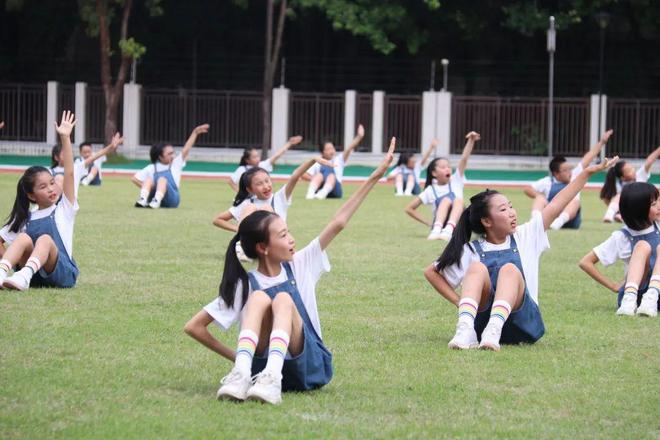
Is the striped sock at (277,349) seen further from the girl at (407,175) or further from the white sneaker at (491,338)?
the girl at (407,175)

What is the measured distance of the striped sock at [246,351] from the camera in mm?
6039

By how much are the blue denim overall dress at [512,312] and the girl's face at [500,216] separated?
0.45ft

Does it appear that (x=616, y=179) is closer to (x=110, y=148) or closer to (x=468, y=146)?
(x=468, y=146)

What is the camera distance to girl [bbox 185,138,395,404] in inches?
245

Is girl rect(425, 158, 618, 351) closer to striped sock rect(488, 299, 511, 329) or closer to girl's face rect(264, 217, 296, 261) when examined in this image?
striped sock rect(488, 299, 511, 329)

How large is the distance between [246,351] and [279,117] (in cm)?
3196

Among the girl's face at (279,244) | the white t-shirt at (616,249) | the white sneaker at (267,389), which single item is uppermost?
the girl's face at (279,244)

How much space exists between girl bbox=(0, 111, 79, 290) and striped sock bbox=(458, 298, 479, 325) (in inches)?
138

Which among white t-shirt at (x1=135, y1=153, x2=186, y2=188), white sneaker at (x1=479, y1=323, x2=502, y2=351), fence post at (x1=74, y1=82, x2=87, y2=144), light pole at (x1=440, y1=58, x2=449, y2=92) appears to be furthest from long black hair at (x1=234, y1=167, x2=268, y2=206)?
fence post at (x1=74, y1=82, x2=87, y2=144)

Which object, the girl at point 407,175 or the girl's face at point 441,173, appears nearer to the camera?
the girl's face at point 441,173

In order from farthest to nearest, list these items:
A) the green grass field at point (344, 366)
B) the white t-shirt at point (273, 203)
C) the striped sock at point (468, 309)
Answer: the white t-shirt at point (273, 203) < the striped sock at point (468, 309) < the green grass field at point (344, 366)

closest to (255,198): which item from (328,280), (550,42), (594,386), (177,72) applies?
(328,280)

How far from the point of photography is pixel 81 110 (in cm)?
3841

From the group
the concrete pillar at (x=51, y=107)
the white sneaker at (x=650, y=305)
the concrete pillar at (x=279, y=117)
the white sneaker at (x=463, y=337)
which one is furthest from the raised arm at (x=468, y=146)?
the concrete pillar at (x=51, y=107)
